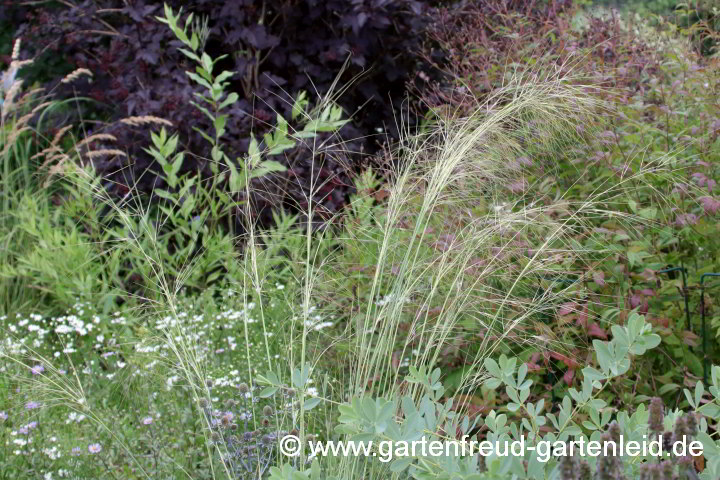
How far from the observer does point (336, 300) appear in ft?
11.3

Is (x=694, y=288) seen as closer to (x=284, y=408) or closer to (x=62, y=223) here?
(x=284, y=408)

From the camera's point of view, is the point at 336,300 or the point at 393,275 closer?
the point at 393,275

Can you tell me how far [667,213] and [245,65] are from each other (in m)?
2.95

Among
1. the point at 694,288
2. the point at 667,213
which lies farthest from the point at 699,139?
the point at 694,288
